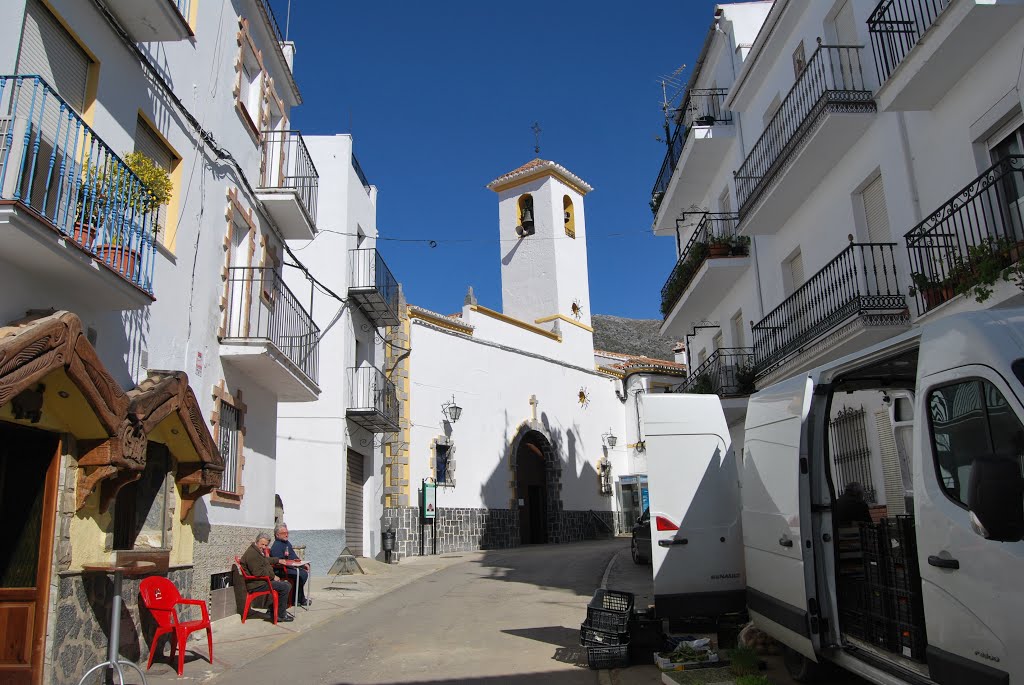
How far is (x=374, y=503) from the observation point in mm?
20922

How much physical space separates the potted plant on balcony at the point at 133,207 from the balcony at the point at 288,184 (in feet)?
16.3

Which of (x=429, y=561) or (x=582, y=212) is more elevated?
(x=582, y=212)

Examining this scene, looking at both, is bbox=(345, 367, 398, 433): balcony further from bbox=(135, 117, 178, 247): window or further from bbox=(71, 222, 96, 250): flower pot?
bbox=(71, 222, 96, 250): flower pot

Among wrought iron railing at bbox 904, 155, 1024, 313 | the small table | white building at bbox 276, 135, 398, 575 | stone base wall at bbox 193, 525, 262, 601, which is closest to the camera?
the small table

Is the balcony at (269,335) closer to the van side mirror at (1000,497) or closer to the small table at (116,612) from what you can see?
the small table at (116,612)

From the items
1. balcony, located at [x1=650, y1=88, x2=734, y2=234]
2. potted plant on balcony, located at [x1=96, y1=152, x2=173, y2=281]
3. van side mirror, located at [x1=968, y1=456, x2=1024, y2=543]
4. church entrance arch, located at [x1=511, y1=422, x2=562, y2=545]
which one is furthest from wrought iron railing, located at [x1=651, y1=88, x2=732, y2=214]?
van side mirror, located at [x1=968, y1=456, x2=1024, y2=543]

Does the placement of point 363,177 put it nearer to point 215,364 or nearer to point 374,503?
point 374,503

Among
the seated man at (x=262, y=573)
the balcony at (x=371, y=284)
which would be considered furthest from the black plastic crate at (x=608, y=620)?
the balcony at (x=371, y=284)

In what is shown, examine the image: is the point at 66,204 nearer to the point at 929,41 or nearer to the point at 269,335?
the point at 269,335

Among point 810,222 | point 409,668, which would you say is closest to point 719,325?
point 810,222

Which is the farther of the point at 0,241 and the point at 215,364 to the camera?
the point at 215,364

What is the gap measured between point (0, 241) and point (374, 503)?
15.7 metres

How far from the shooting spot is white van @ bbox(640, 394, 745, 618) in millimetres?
8156

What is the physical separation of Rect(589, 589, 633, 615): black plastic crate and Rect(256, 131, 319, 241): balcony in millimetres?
8639
